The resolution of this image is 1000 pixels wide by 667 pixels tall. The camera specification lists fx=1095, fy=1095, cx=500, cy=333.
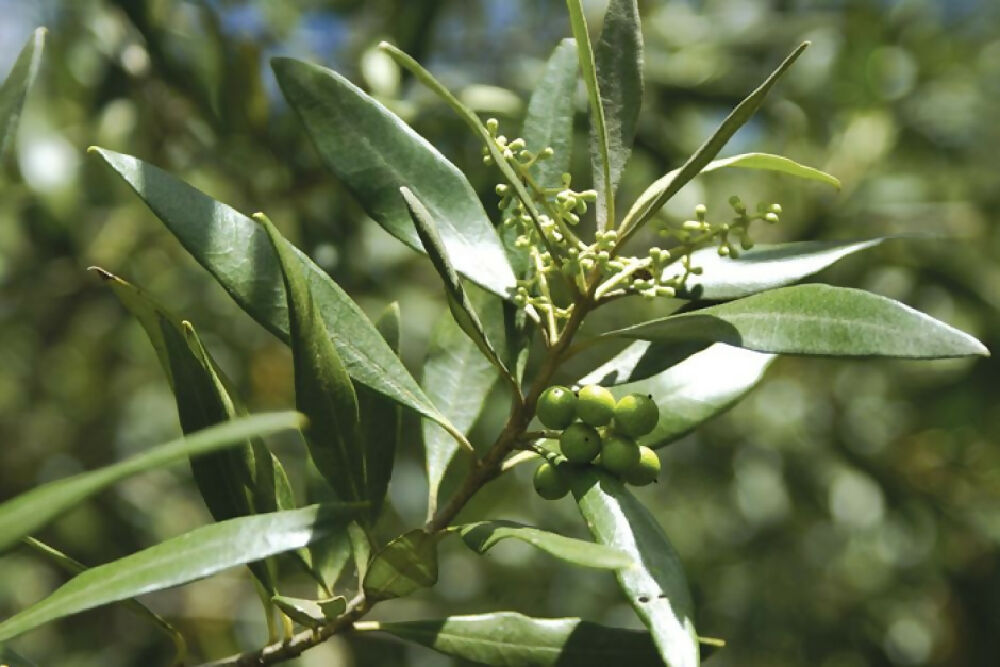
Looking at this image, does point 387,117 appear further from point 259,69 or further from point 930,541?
point 930,541

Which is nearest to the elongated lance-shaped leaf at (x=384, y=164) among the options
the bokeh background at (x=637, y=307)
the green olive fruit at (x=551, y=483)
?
the green olive fruit at (x=551, y=483)

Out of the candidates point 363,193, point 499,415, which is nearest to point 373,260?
point 499,415

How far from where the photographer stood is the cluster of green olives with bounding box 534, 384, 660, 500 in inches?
40.5

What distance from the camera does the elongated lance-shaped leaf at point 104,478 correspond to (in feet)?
2.31

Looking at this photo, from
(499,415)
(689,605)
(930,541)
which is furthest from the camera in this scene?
(930,541)

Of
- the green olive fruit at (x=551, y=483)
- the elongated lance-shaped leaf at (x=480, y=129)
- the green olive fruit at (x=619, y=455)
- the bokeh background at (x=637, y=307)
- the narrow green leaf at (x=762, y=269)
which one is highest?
the elongated lance-shaped leaf at (x=480, y=129)

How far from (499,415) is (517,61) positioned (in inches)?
43.4

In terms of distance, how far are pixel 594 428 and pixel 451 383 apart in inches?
11.4

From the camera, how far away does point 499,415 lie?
8.07ft

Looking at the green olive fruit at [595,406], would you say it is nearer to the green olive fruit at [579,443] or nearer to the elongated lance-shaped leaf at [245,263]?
the green olive fruit at [579,443]

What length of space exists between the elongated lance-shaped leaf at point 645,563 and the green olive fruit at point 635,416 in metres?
0.05

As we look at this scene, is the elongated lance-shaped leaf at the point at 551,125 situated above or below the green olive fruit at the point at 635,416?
above

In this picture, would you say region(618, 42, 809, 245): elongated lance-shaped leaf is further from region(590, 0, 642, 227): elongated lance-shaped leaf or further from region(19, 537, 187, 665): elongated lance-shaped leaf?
region(19, 537, 187, 665): elongated lance-shaped leaf

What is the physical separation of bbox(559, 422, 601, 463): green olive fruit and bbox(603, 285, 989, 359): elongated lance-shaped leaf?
0.10 metres
